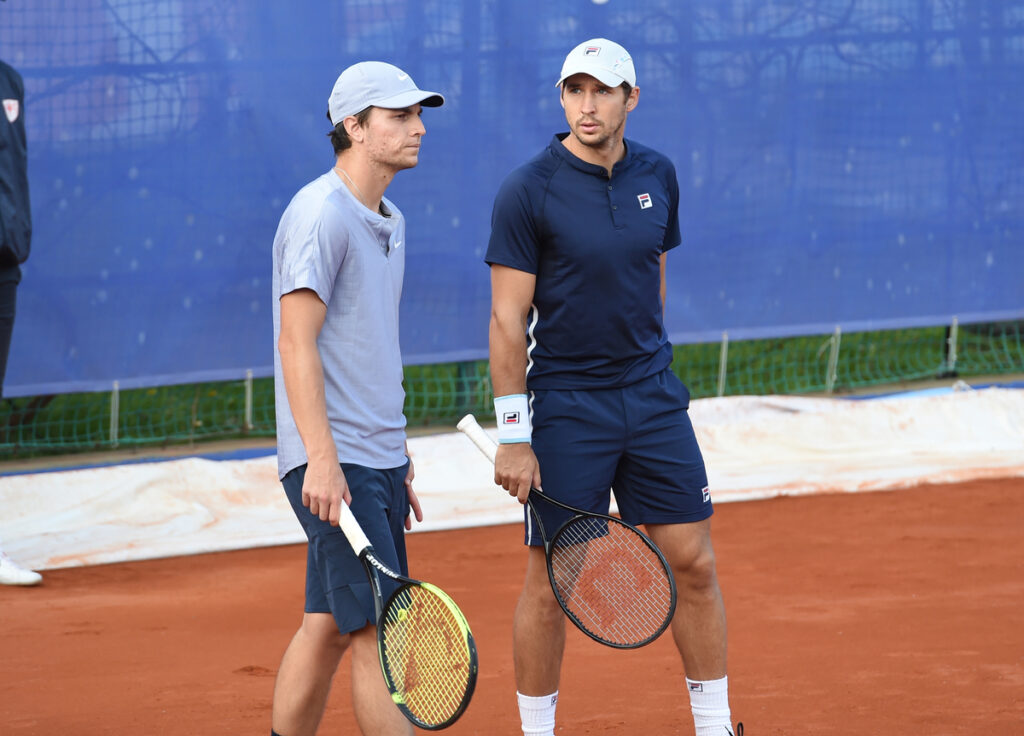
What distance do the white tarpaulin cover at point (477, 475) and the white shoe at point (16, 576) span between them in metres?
0.24

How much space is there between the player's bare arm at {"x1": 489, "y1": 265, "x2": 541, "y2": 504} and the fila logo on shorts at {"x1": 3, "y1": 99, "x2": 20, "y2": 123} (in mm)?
2595

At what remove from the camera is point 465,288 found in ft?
21.9

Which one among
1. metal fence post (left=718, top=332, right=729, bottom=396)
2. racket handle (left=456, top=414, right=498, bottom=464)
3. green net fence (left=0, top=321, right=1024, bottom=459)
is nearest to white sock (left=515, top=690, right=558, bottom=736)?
racket handle (left=456, top=414, right=498, bottom=464)

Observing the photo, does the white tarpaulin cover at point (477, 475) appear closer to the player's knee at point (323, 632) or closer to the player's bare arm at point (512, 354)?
the player's bare arm at point (512, 354)

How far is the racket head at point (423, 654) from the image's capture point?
→ 259cm

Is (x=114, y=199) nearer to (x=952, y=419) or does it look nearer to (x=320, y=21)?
(x=320, y=21)

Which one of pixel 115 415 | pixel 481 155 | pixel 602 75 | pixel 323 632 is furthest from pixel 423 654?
pixel 481 155

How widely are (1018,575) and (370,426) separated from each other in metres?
3.13

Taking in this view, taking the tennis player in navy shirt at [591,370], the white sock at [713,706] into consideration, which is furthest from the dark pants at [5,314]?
the white sock at [713,706]

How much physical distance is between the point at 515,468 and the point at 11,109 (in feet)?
9.35

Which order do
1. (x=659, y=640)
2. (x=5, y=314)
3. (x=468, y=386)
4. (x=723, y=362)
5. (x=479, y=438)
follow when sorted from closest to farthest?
(x=479, y=438) < (x=659, y=640) < (x=5, y=314) < (x=468, y=386) < (x=723, y=362)

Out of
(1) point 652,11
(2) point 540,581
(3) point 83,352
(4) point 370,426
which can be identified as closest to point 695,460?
(2) point 540,581

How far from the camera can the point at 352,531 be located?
106 inches

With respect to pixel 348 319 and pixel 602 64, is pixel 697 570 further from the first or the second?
pixel 602 64
